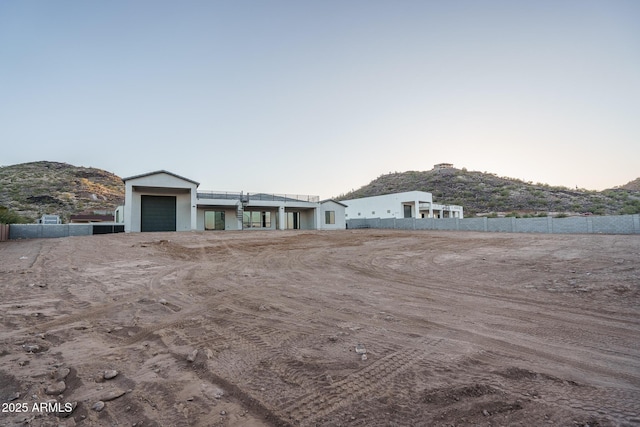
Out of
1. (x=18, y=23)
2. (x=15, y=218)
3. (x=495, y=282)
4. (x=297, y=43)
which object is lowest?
(x=495, y=282)

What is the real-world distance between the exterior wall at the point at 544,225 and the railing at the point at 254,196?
12829mm

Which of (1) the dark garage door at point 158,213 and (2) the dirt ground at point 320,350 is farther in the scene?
(1) the dark garage door at point 158,213

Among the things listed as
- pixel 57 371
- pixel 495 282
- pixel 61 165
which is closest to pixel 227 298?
pixel 57 371

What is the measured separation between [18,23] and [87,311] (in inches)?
606

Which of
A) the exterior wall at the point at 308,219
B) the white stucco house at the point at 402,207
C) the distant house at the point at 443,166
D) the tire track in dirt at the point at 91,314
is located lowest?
the tire track in dirt at the point at 91,314

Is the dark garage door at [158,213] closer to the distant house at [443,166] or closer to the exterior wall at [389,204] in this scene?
the exterior wall at [389,204]

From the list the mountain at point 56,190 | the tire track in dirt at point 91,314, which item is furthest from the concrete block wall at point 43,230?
the mountain at point 56,190

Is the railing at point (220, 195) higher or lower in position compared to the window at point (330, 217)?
higher

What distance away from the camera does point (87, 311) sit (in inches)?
197

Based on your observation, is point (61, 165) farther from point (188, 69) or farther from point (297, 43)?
point (297, 43)

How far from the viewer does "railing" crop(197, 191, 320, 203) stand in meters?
29.7

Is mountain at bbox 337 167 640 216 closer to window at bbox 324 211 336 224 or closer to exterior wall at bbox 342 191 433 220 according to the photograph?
exterior wall at bbox 342 191 433 220

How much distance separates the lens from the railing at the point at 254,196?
29.7m

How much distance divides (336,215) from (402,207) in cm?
1132
